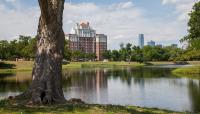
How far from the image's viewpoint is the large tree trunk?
53.8ft

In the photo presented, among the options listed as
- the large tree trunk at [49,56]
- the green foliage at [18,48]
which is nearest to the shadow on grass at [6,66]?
the green foliage at [18,48]

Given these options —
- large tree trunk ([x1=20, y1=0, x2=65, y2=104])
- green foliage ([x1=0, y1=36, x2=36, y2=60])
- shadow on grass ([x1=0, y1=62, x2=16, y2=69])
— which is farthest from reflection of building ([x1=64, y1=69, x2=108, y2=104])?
green foliage ([x1=0, y1=36, x2=36, y2=60])

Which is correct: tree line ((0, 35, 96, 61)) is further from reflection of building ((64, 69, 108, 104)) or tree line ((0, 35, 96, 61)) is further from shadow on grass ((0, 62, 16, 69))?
reflection of building ((64, 69, 108, 104))

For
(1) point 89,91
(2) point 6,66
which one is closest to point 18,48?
(2) point 6,66

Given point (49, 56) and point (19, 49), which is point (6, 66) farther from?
point (49, 56)

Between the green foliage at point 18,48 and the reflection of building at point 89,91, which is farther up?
the green foliage at point 18,48

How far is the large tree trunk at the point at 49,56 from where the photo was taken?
16391 millimetres

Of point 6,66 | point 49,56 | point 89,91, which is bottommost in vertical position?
point 89,91

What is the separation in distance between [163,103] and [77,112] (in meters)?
17.3

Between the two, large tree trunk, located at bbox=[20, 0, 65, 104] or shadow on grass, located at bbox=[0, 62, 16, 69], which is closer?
large tree trunk, located at bbox=[20, 0, 65, 104]

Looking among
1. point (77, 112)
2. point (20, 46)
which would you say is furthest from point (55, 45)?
point (20, 46)

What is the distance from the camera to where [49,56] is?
16953mm

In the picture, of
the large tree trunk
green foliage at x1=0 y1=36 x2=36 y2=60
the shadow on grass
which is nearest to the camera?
the large tree trunk

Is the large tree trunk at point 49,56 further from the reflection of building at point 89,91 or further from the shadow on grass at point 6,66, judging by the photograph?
the shadow on grass at point 6,66
